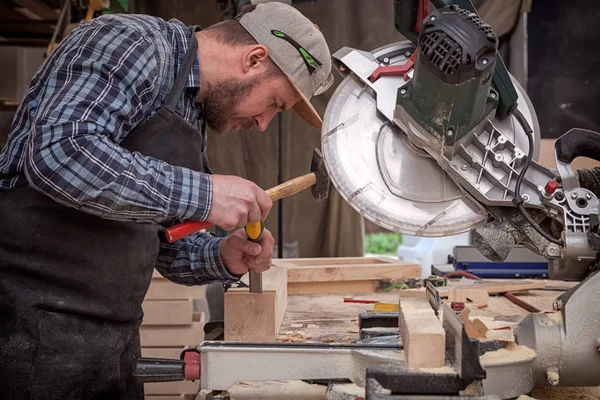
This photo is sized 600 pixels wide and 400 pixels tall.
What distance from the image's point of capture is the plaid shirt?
53.1 inches

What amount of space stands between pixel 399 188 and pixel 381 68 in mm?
Result: 331

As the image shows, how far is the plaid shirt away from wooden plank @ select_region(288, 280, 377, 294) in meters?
1.18

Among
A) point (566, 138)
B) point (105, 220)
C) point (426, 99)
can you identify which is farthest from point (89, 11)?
point (566, 138)

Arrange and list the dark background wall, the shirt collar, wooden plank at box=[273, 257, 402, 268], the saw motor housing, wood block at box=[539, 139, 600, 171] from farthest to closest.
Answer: the dark background wall, wooden plank at box=[273, 257, 402, 268], wood block at box=[539, 139, 600, 171], the shirt collar, the saw motor housing

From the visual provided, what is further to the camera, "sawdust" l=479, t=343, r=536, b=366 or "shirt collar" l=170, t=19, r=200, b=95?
"shirt collar" l=170, t=19, r=200, b=95

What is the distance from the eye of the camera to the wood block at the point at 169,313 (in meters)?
3.20

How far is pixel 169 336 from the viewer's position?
323 cm

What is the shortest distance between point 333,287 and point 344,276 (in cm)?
6

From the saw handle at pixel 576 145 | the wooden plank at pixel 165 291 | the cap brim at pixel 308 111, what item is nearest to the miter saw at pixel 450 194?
the saw handle at pixel 576 145

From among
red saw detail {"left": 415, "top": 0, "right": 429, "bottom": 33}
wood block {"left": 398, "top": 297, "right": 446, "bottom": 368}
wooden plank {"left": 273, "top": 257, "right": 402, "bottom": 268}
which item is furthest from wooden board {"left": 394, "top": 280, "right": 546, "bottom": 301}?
wood block {"left": 398, "top": 297, "right": 446, "bottom": 368}

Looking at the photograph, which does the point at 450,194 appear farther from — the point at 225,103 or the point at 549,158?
the point at 549,158

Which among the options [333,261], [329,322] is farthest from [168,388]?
[329,322]

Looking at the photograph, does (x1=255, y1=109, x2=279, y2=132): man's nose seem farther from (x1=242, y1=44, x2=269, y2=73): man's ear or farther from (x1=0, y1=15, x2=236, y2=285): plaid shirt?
→ (x1=0, y1=15, x2=236, y2=285): plaid shirt

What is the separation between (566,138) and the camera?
5.14 ft
